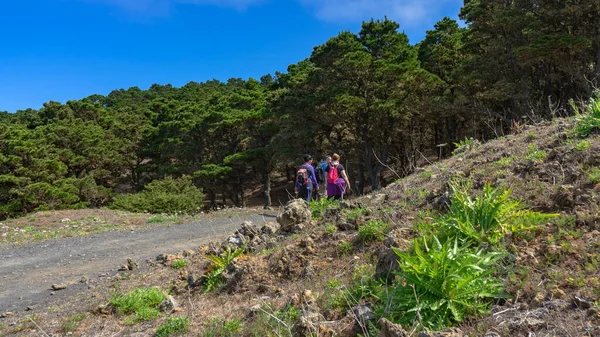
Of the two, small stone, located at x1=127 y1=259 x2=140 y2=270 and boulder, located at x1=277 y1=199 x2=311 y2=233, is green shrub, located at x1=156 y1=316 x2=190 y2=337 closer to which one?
boulder, located at x1=277 y1=199 x2=311 y2=233

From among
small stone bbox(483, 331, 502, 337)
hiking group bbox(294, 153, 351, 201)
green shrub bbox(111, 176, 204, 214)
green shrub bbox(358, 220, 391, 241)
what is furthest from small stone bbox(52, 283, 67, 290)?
green shrub bbox(111, 176, 204, 214)

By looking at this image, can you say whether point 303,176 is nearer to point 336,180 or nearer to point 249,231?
point 336,180

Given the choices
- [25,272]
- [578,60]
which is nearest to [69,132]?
[25,272]

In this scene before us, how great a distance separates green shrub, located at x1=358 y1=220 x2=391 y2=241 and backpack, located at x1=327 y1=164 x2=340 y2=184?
3.53 meters

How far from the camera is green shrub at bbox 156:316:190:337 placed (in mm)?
3936

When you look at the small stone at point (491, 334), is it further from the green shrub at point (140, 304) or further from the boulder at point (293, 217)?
the boulder at point (293, 217)

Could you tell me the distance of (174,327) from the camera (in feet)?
13.1

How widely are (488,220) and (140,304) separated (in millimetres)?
3991

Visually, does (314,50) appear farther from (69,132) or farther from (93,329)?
(93,329)

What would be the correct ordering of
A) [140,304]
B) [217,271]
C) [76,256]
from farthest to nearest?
[76,256]
[217,271]
[140,304]

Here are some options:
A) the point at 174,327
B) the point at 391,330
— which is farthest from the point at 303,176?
the point at 391,330

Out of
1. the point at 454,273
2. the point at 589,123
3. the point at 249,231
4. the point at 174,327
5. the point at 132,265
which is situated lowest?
the point at 132,265

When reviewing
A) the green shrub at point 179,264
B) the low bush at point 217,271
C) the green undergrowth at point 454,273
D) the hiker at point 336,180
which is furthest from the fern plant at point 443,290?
the hiker at point 336,180

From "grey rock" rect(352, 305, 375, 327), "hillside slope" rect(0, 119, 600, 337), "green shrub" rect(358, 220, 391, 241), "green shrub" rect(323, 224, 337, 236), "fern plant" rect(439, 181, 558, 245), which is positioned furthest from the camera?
"green shrub" rect(323, 224, 337, 236)
